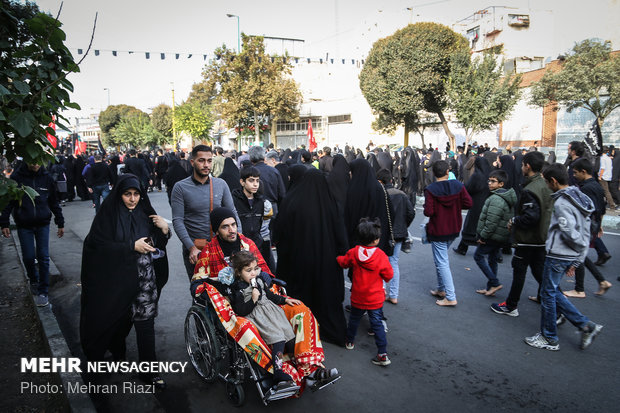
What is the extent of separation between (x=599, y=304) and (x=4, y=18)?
21.4ft

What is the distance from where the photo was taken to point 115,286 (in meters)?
3.24

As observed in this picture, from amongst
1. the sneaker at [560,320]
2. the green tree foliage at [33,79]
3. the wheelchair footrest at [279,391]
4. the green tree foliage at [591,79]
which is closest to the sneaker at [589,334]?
the sneaker at [560,320]

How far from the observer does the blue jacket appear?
16.3 feet

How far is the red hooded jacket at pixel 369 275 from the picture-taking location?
3.74 metres

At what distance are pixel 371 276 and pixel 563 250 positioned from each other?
1856mm

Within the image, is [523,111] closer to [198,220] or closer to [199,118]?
[199,118]

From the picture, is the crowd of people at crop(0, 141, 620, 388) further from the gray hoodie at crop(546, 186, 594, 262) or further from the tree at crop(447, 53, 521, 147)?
the tree at crop(447, 53, 521, 147)

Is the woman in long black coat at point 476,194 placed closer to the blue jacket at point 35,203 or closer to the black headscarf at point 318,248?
the black headscarf at point 318,248

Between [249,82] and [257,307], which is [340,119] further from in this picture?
[257,307]

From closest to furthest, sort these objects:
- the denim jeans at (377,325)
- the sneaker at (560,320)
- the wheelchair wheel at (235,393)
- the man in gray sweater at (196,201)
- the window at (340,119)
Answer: the wheelchair wheel at (235,393) → the denim jeans at (377,325) → the man in gray sweater at (196,201) → the sneaker at (560,320) → the window at (340,119)

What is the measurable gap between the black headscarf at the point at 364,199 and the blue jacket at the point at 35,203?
3.76 meters

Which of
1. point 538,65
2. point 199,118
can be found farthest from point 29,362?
point 538,65

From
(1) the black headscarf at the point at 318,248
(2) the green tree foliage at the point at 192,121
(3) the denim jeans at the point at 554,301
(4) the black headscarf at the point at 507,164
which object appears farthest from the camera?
(2) the green tree foliage at the point at 192,121

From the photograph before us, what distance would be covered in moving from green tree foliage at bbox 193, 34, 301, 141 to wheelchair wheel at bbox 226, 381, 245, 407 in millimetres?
30226
